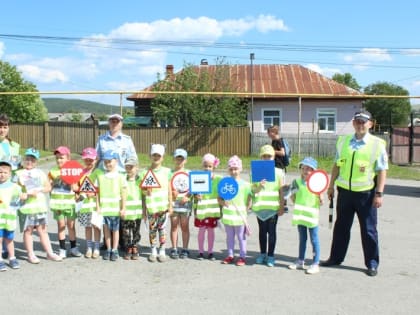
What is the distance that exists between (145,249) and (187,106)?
719 inches

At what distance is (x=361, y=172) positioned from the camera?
536 centimetres

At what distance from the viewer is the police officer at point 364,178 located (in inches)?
210

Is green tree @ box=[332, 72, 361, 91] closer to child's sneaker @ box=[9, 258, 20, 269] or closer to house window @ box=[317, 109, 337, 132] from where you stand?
house window @ box=[317, 109, 337, 132]

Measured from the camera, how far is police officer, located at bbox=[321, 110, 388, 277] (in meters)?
5.32

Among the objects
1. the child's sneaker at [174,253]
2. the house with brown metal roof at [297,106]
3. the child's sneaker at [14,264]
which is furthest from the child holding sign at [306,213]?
the house with brown metal roof at [297,106]

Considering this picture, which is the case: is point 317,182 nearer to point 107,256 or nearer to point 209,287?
point 209,287

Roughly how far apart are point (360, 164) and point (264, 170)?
42.9 inches

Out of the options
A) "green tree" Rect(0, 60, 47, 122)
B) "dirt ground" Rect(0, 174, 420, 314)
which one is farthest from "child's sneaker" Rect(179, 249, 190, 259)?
"green tree" Rect(0, 60, 47, 122)

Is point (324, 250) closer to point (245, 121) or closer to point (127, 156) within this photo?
point (127, 156)

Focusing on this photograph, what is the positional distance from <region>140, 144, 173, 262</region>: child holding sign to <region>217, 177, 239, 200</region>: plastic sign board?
67cm

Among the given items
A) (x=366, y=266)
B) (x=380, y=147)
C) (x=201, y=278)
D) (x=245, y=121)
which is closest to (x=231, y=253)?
(x=201, y=278)

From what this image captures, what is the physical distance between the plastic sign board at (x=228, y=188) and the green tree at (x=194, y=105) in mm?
18089

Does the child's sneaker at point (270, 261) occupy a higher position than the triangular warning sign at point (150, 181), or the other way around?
the triangular warning sign at point (150, 181)

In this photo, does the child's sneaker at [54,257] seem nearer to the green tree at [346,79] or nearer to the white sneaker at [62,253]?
the white sneaker at [62,253]
